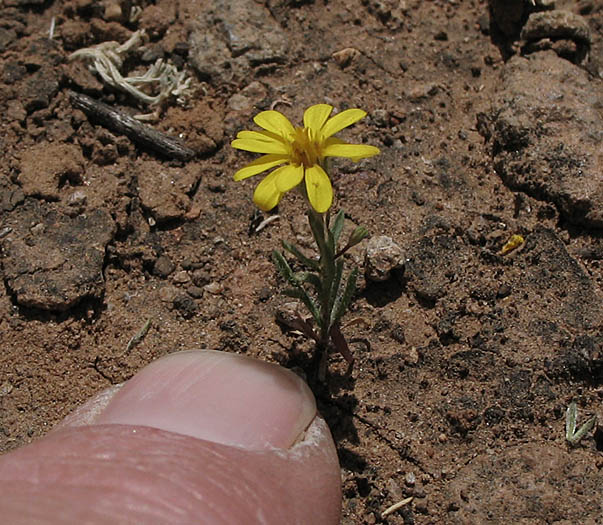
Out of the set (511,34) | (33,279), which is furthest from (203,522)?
(511,34)

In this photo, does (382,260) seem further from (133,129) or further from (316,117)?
(133,129)

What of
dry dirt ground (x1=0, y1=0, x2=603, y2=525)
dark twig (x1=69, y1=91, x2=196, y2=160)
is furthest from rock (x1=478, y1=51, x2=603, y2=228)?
dark twig (x1=69, y1=91, x2=196, y2=160)

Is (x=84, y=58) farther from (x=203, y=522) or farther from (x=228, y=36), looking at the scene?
(x=203, y=522)

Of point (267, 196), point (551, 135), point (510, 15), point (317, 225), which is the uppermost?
point (510, 15)

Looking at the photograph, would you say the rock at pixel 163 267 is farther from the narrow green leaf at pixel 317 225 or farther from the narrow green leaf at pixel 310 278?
the narrow green leaf at pixel 317 225

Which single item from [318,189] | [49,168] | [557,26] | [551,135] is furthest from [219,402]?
[557,26]

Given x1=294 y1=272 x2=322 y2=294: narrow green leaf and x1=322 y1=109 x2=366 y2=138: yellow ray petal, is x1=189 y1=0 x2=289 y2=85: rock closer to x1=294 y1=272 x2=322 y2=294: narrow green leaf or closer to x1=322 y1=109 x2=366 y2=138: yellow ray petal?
x1=322 y1=109 x2=366 y2=138: yellow ray petal
